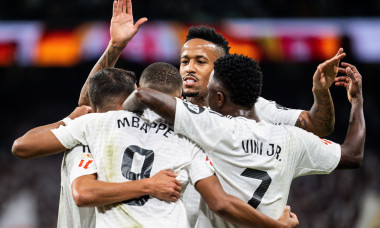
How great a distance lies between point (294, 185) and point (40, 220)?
4.46 meters

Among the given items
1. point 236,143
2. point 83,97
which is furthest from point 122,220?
point 83,97

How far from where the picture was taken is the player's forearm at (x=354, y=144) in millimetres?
3639

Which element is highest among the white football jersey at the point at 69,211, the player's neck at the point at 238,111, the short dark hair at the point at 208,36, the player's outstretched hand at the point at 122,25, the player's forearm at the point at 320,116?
the player's outstretched hand at the point at 122,25

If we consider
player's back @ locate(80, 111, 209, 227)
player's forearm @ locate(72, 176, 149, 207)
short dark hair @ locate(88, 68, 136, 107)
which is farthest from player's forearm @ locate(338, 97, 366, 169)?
short dark hair @ locate(88, 68, 136, 107)

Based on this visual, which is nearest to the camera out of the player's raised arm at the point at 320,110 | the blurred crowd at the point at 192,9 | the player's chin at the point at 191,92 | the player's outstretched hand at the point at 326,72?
the player's outstretched hand at the point at 326,72

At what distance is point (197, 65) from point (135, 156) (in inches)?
72.0

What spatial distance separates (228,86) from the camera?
3541mm

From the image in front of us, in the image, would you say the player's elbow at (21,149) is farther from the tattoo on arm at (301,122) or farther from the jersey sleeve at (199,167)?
the tattoo on arm at (301,122)

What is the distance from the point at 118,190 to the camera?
316cm

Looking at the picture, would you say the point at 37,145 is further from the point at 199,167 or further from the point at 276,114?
the point at 276,114

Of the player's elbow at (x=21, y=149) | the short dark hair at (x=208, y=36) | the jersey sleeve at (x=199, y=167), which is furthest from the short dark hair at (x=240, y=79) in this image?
the short dark hair at (x=208, y=36)

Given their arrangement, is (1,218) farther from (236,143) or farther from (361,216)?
(236,143)

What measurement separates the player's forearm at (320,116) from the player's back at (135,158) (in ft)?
4.80

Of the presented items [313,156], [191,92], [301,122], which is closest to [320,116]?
[301,122]
